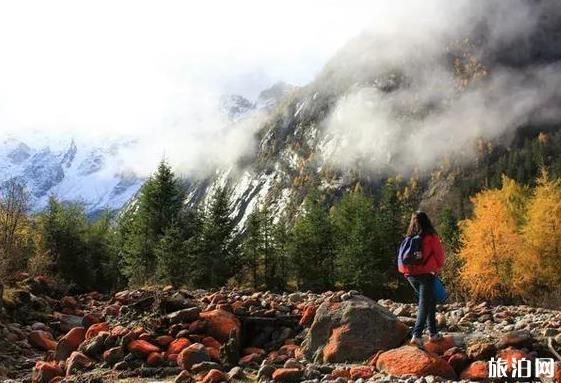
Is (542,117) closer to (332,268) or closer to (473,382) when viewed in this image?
(332,268)

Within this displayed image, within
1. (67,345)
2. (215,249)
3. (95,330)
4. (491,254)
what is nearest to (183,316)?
(95,330)

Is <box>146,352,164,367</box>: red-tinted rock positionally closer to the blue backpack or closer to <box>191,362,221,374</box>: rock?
<box>191,362,221,374</box>: rock

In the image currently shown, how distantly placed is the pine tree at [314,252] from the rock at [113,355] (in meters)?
35.8

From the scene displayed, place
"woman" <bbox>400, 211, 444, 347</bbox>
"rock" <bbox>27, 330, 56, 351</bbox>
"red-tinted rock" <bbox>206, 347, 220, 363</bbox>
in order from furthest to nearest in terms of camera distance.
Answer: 1. "rock" <bbox>27, 330, 56, 351</bbox>
2. "red-tinted rock" <bbox>206, 347, 220, 363</bbox>
3. "woman" <bbox>400, 211, 444, 347</bbox>

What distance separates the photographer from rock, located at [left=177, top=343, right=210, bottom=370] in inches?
392

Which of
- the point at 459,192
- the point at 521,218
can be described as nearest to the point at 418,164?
the point at 459,192

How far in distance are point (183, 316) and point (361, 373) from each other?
514cm

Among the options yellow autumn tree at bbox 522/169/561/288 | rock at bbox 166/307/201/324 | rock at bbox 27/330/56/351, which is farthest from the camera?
yellow autumn tree at bbox 522/169/561/288

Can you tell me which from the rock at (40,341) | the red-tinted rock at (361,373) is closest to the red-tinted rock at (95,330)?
the rock at (40,341)

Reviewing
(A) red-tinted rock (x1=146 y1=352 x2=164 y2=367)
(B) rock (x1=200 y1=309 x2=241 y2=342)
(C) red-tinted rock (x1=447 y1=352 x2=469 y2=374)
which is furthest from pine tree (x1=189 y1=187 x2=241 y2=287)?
(C) red-tinted rock (x1=447 y1=352 x2=469 y2=374)

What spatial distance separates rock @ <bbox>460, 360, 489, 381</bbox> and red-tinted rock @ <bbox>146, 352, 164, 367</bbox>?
552cm

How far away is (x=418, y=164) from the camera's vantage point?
602 ft

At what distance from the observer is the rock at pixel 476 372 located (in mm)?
8039

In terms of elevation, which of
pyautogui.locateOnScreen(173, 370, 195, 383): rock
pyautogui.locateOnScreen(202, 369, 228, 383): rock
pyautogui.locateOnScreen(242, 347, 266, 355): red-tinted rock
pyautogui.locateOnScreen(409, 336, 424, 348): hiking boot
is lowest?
pyautogui.locateOnScreen(173, 370, 195, 383): rock
